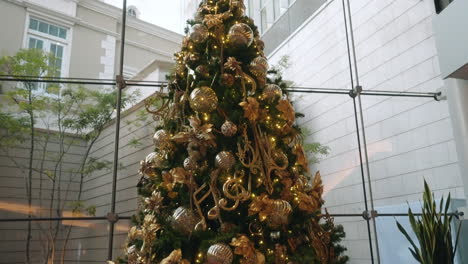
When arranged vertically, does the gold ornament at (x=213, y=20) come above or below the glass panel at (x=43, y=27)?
below

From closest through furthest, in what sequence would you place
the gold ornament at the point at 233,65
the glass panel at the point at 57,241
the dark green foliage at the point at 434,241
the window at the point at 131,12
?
the gold ornament at the point at 233,65 → the glass panel at the point at 57,241 → the dark green foliage at the point at 434,241 → the window at the point at 131,12

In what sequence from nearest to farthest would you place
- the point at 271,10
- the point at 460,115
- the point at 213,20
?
the point at 213,20, the point at 460,115, the point at 271,10


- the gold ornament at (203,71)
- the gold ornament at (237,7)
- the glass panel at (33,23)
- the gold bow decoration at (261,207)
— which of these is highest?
the glass panel at (33,23)

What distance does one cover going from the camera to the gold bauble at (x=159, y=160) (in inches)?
65.3

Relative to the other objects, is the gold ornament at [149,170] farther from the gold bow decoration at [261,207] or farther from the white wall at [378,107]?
the white wall at [378,107]

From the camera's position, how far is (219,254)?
133 cm

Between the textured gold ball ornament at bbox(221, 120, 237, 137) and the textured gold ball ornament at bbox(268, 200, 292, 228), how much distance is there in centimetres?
34

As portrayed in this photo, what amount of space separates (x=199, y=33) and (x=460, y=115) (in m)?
2.04

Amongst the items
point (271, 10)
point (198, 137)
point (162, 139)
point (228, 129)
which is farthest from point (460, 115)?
point (162, 139)

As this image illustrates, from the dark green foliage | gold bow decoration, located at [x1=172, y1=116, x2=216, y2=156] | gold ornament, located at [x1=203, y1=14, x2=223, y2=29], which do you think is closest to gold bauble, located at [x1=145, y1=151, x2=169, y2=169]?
gold bow decoration, located at [x1=172, y1=116, x2=216, y2=156]

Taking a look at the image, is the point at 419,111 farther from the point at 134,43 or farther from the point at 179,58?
the point at 134,43

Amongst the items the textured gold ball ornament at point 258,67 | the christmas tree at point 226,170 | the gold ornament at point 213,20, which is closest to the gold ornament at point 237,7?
the christmas tree at point 226,170

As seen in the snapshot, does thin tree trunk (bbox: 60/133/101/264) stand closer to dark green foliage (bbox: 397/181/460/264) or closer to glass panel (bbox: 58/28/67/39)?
glass panel (bbox: 58/28/67/39)

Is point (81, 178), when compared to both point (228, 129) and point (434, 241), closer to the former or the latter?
point (228, 129)
